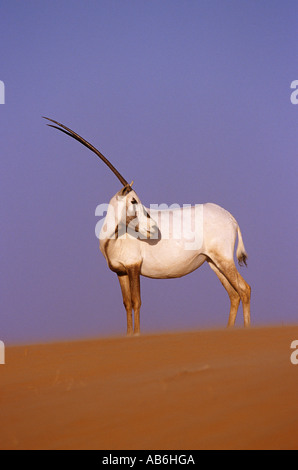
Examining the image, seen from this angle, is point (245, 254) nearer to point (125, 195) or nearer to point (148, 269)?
point (148, 269)

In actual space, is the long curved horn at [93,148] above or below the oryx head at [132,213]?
above

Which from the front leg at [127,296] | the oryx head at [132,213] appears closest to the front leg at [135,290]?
the front leg at [127,296]

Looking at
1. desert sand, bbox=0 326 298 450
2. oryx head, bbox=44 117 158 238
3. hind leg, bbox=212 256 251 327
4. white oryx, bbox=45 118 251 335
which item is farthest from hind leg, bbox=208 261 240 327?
desert sand, bbox=0 326 298 450

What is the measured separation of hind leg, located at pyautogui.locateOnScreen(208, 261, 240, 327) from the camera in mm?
11977

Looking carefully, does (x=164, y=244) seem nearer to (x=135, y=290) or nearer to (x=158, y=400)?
(x=135, y=290)

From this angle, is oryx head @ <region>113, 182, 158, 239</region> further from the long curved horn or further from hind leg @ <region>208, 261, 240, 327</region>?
hind leg @ <region>208, 261, 240, 327</region>

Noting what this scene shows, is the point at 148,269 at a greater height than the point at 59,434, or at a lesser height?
greater

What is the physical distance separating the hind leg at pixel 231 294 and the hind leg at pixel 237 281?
156mm

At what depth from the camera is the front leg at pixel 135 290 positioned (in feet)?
35.7

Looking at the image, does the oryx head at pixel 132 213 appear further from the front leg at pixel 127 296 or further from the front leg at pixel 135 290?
the front leg at pixel 127 296

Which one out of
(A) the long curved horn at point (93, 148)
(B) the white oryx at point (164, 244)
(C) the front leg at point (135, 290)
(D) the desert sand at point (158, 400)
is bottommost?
(D) the desert sand at point (158, 400)
